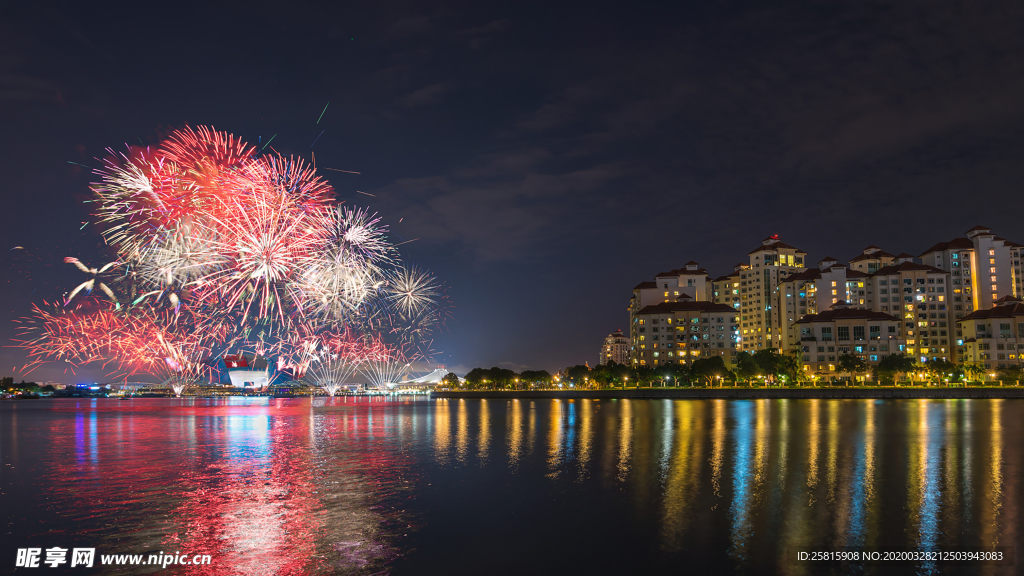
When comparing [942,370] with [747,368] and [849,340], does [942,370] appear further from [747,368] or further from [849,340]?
[747,368]

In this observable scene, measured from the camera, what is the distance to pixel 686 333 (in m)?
166

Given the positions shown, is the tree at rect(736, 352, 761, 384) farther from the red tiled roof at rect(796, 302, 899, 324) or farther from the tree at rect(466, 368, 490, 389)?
the tree at rect(466, 368, 490, 389)

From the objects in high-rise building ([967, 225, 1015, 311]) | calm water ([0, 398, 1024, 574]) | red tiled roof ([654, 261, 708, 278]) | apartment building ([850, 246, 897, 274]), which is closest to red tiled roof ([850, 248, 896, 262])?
apartment building ([850, 246, 897, 274])

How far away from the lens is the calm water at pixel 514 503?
1327 centimetres

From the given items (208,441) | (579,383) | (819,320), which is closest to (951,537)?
(208,441)

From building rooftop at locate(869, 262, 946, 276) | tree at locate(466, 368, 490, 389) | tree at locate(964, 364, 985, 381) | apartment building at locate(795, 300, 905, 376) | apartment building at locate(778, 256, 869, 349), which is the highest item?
building rooftop at locate(869, 262, 946, 276)

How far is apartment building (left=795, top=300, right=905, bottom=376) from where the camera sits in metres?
137

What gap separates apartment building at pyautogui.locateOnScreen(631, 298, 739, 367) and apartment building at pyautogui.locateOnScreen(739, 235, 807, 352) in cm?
561

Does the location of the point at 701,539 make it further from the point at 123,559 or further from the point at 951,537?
the point at 123,559

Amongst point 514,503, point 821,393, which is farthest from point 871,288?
point 514,503

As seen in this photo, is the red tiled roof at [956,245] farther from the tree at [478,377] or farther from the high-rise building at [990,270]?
the tree at [478,377]

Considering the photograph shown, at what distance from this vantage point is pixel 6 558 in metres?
13.2

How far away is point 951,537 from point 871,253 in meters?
176

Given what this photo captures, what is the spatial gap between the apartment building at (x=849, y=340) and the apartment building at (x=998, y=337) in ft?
44.2
